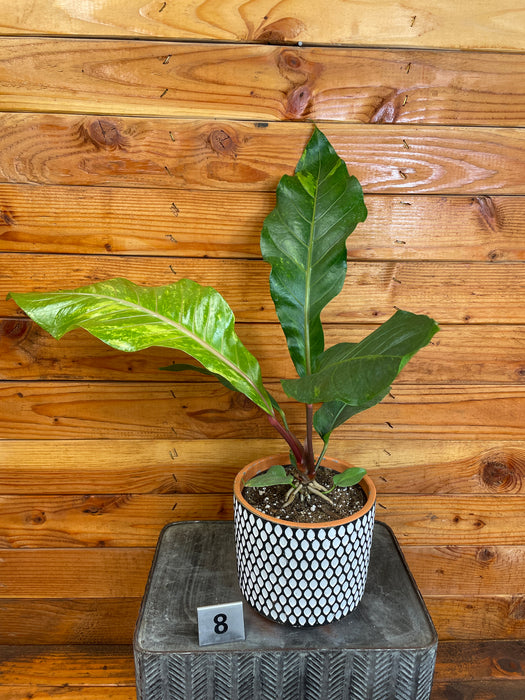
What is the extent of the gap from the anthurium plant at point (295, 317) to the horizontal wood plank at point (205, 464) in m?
0.28

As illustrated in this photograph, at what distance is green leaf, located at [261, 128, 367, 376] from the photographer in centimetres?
91

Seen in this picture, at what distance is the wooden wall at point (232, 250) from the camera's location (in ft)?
3.25

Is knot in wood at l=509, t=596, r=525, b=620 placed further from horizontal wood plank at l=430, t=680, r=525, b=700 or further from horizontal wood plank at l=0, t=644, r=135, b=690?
horizontal wood plank at l=0, t=644, r=135, b=690

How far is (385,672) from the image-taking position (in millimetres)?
850

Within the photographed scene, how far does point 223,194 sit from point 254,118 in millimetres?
155

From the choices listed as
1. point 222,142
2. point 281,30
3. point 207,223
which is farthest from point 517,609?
point 281,30

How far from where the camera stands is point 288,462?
39.5 inches

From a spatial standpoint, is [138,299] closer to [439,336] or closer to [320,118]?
[320,118]

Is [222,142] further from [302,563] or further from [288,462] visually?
[302,563]

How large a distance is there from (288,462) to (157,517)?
40cm

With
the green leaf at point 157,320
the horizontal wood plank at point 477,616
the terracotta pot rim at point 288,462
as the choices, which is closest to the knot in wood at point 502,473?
the horizontal wood plank at point 477,616

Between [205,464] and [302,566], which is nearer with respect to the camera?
[302,566]

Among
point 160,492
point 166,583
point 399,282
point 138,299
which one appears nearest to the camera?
point 138,299

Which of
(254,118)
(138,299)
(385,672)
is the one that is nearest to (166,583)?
(385,672)
